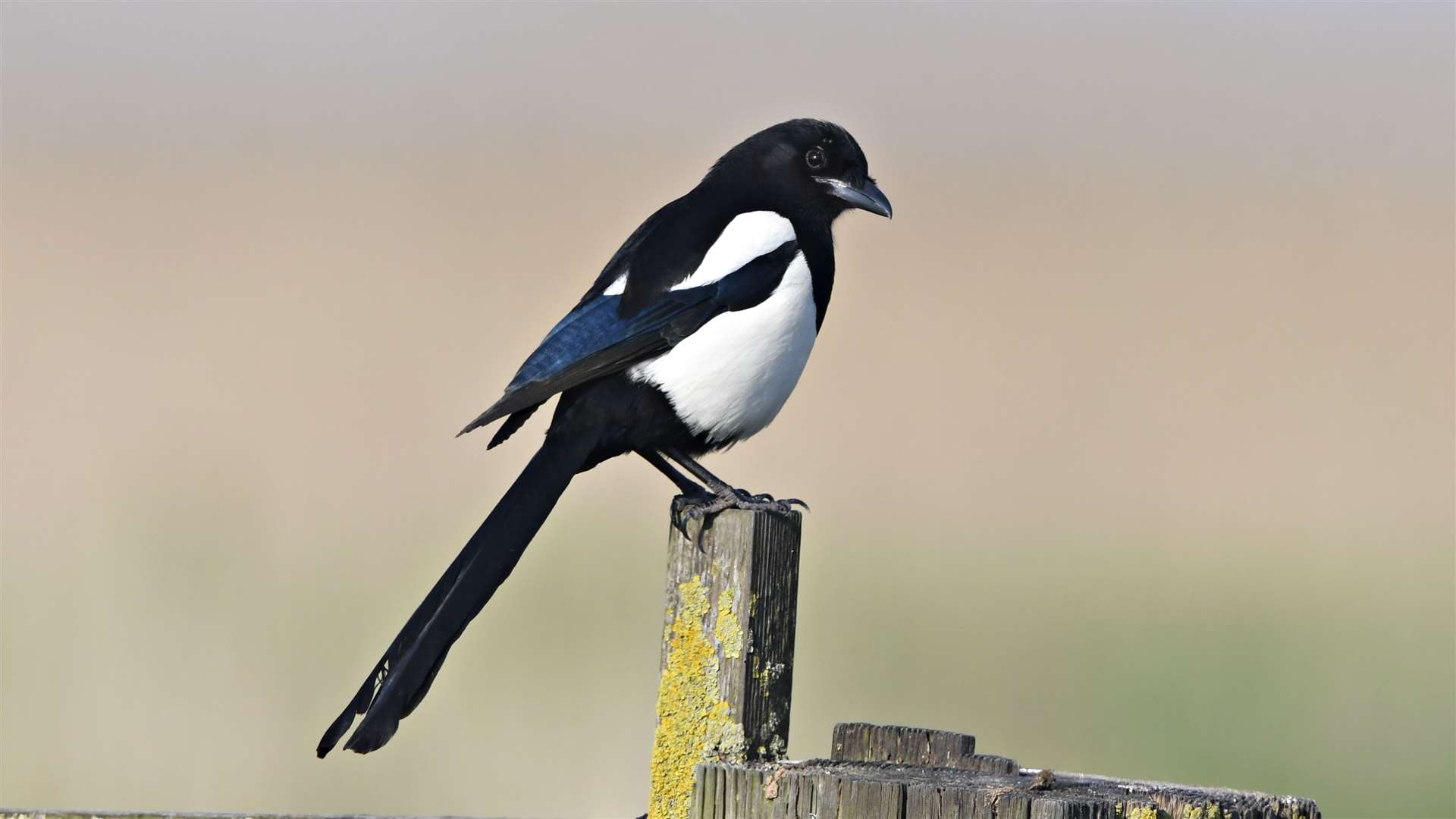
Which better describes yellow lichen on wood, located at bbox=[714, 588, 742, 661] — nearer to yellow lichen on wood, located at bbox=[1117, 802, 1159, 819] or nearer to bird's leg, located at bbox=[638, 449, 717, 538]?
bird's leg, located at bbox=[638, 449, 717, 538]

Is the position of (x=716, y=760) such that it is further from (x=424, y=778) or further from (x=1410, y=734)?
(x=1410, y=734)

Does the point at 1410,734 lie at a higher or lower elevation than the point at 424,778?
higher

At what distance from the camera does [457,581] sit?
2.94 meters

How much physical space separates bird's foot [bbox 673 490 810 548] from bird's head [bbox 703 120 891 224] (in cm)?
80

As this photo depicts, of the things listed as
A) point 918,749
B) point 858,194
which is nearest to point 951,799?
point 918,749

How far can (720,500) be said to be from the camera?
3.12 metres

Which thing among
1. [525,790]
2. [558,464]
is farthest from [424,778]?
[558,464]

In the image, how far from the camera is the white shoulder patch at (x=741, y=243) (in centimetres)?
337

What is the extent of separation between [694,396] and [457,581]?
650 millimetres

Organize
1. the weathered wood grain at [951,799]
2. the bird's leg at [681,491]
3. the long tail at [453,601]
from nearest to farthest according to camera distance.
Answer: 1. the weathered wood grain at [951,799]
2. the long tail at [453,601]
3. the bird's leg at [681,491]

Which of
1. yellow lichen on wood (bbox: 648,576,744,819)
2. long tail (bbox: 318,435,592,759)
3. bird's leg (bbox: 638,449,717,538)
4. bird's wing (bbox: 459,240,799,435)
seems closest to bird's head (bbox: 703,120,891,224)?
bird's wing (bbox: 459,240,799,435)

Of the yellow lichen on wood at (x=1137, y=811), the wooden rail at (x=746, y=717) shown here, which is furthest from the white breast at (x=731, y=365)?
the yellow lichen on wood at (x=1137, y=811)

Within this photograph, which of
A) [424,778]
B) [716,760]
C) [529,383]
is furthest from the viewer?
[424,778]

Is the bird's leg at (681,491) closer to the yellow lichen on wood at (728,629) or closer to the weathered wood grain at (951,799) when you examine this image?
the yellow lichen on wood at (728,629)
